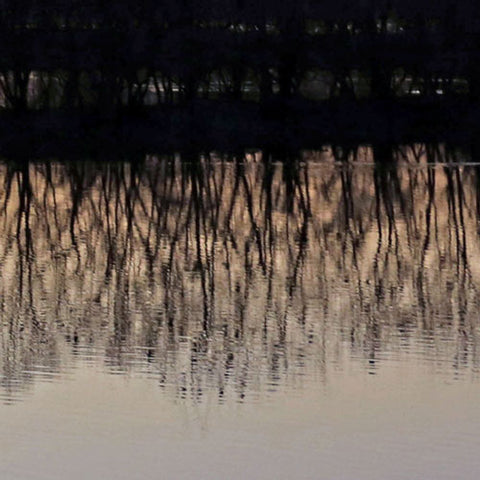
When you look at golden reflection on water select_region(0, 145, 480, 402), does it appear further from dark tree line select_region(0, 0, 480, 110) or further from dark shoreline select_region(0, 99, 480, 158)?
dark tree line select_region(0, 0, 480, 110)

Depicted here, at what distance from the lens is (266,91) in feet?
140

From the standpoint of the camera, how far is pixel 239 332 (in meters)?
16.1

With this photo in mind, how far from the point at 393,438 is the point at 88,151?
23.9m

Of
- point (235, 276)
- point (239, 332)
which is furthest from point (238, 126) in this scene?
point (239, 332)

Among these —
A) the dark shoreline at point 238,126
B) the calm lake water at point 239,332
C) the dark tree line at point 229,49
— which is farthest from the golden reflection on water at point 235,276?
the dark tree line at point 229,49

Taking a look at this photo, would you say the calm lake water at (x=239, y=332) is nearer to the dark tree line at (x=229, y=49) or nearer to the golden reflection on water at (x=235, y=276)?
the golden reflection on water at (x=235, y=276)

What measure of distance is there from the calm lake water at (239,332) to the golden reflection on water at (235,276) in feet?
0.12

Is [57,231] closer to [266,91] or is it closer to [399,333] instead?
[399,333]

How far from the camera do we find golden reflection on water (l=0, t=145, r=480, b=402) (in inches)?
585

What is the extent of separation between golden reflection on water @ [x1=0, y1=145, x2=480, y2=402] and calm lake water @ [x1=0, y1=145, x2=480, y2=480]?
0.04 m

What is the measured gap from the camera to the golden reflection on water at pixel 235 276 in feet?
48.8

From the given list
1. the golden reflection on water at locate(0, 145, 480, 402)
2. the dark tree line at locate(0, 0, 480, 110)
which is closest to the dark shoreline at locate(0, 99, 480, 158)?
the dark tree line at locate(0, 0, 480, 110)

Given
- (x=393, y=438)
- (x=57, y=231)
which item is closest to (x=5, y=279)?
(x=57, y=231)

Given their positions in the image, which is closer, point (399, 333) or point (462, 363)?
point (462, 363)
